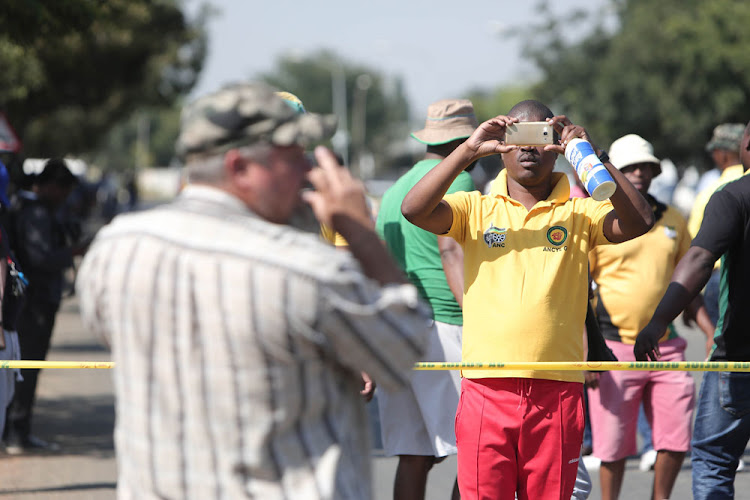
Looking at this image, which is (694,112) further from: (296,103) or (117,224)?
(117,224)

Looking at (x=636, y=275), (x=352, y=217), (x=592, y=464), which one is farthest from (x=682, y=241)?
(x=352, y=217)

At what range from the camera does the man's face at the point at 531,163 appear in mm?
4203

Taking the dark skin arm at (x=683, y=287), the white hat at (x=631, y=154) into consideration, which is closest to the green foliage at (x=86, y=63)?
the white hat at (x=631, y=154)

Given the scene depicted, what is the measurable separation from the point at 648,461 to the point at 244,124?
537 centimetres

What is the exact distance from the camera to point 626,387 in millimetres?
5820

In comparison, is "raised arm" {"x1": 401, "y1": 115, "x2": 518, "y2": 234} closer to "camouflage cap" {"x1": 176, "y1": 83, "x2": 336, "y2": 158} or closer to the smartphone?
the smartphone

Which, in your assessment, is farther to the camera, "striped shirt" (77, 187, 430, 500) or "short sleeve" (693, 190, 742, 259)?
"short sleeve" (693, 190, 742, 259)

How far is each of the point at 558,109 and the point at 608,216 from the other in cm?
3826

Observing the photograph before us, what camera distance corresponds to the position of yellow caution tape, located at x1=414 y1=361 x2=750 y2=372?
4.00 metres

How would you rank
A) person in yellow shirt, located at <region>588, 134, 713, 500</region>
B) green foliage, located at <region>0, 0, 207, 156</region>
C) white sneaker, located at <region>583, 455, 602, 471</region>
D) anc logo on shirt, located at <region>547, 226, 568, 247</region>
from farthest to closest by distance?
green foliage, located at <region>0, 0, 207, 156</region> → white sneaker, located at <region>583, 455, 602, 471</region> → person in yellow shirt, located at <region>588, 134, 713, 500</region> → anc logo on shirt, located at <region>547, 226, 568, 247</region>

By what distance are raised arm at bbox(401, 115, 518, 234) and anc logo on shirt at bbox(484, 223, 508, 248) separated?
19 cm

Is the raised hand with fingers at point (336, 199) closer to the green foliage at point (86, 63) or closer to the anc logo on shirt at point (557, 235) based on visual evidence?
the anc logo on shirt at point (557, 235)

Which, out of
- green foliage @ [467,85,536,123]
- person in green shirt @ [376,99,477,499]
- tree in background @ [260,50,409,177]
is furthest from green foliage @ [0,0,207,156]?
green foliage @ [467,85,536,123]

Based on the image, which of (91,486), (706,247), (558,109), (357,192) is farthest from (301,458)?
(558,109)
